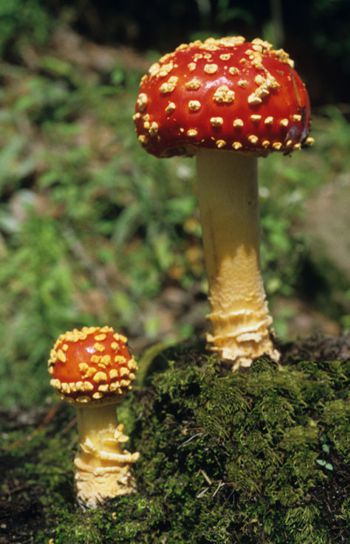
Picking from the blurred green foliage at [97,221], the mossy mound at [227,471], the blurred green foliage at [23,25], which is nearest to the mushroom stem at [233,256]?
the mossy mound at [227,471]

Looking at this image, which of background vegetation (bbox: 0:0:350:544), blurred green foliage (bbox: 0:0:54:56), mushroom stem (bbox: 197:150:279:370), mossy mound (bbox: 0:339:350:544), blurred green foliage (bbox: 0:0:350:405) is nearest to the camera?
mossy mound (bbox: 0:339:350:544)

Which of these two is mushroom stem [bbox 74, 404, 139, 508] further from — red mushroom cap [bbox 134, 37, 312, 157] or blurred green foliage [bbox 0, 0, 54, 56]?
blurred green foliage [bbox 0, 0, 54, 56]

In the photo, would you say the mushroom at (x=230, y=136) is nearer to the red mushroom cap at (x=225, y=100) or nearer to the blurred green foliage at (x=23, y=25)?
the red mushroom cap at (x=225, y=100)

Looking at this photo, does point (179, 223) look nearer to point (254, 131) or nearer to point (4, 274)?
point (4, 274)

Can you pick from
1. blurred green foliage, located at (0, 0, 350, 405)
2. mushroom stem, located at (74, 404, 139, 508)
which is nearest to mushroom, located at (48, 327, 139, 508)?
mushroom stem, located at (74, 404, 139, 508)

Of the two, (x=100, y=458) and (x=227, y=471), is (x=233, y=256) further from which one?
(x=100, y=458)

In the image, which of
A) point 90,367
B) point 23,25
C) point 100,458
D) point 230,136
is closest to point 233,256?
point 230,136

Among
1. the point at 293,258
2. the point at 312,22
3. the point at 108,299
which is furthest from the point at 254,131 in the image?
the point at 312,22
